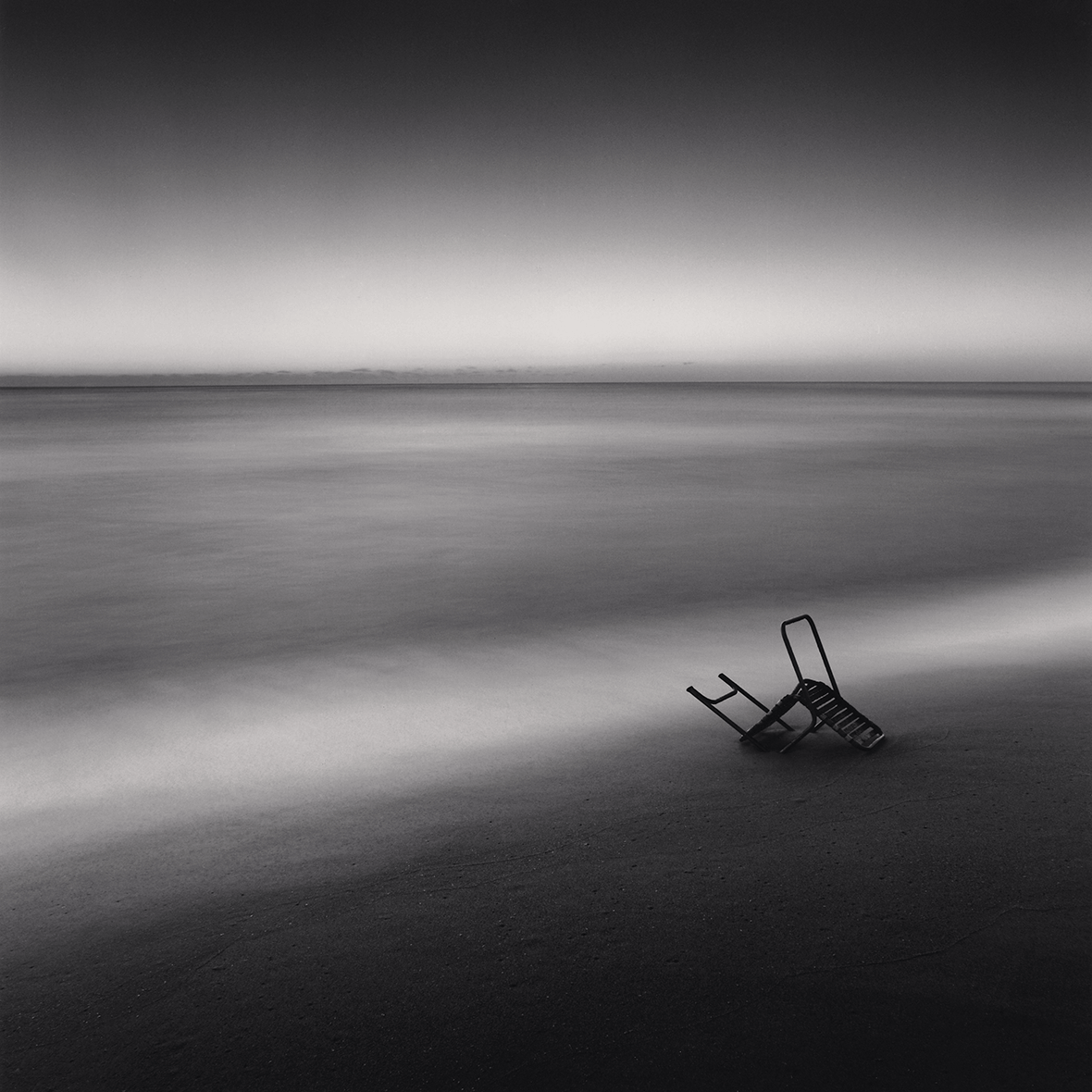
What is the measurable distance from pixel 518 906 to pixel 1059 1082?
7.07 feet

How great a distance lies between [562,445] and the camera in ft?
150

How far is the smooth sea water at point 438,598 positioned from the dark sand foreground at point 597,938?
1.25 meters

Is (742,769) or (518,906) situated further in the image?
(742,769)

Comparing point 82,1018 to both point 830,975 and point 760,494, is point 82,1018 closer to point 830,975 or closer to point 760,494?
point 830,975

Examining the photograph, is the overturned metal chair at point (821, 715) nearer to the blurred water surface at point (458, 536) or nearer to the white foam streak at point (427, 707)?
the white foam streak at point (427, 707)

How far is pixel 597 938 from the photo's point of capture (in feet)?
12.2

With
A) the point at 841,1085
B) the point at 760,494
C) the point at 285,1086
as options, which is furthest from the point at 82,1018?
the point at 760,494

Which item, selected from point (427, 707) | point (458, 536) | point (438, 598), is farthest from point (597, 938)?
point (458, 536)

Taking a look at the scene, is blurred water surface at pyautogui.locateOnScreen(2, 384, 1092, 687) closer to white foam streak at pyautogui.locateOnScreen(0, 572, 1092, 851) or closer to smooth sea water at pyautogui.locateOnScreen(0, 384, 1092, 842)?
smooth sea water at pyautogui.locateOnScreen(0, 384, 1092, 842)

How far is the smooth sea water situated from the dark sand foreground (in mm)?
1249

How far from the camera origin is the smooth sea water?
6.91 metres

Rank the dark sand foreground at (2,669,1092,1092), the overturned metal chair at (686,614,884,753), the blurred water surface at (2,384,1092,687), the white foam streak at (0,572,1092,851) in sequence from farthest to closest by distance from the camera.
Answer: the blurred water surface at (2,384,1092,687) < the white foam streak at (0,572,1092,851) < the overturned metal chair at (686,614,884,753) < the dark sand foreground at (2,669,1092,1092)

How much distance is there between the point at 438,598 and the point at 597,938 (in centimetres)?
917

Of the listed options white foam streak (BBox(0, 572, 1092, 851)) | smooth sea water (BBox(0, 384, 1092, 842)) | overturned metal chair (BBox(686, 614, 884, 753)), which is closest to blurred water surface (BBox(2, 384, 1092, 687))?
smooth sea water (BBox(0, 384, 1092, 842))
